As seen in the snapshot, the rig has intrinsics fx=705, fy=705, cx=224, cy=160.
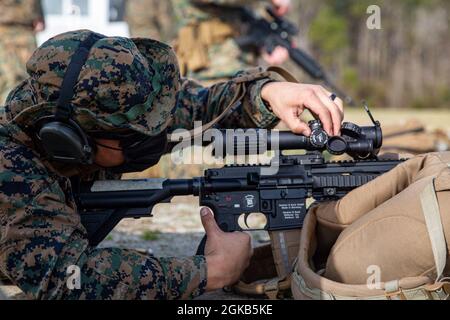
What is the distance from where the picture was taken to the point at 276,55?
784 centimetres

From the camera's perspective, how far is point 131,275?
2.35 metres

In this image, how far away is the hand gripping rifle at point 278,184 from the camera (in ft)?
9.15

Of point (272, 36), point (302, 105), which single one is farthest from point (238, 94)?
point (272, 36)

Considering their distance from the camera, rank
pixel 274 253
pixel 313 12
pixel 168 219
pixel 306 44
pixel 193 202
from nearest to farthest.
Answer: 1. pixel 274 253
2. pixel 168 219
3. pixel 193 202
4. pixel 306 44
5. pixel 313 12

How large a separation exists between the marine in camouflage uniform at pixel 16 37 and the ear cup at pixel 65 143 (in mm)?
5442

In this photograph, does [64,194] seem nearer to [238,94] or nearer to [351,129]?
[238,94]

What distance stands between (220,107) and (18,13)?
513 cm

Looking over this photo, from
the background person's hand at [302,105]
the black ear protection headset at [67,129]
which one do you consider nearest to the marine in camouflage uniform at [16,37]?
the background person's hand at [302,105]

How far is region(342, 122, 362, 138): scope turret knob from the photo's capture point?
2.81 meters

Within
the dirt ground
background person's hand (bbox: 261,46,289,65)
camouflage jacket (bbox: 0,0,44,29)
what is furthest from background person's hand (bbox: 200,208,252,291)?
camouflage jacket (bbox: 0,0,44,29)

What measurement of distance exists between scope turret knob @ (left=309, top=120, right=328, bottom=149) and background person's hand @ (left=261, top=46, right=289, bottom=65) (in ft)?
16.5
